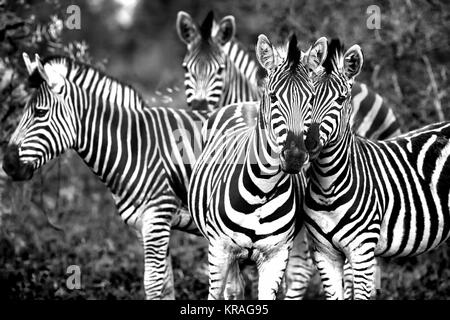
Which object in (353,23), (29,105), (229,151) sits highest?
(353,23)

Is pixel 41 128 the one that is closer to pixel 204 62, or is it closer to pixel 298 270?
pixel 204 62

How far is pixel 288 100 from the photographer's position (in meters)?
5.71

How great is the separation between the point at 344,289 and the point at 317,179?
126cm

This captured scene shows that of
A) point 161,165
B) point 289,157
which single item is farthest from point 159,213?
point 289,157

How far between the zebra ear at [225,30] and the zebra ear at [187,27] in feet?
0.92

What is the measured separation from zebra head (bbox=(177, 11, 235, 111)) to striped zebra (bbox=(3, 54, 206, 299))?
0.81m

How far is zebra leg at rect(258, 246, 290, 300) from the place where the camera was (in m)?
6.09

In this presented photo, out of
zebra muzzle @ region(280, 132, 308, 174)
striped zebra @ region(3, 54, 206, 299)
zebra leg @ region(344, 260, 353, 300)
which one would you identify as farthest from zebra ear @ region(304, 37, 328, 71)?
striped zebra @ region(3, 54, 206, 299)

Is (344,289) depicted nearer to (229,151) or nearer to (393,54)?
(229,151)

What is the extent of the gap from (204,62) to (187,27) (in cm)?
62

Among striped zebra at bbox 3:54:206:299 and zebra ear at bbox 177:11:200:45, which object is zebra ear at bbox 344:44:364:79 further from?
zebra ear at bbox 177:11:200:45

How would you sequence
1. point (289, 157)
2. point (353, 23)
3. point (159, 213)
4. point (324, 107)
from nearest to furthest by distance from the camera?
point (289, 157) < point (324, 107) < point (159, 213) < point (353, 23)

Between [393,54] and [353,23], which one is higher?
[353,23]

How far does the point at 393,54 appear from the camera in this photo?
10.6m
